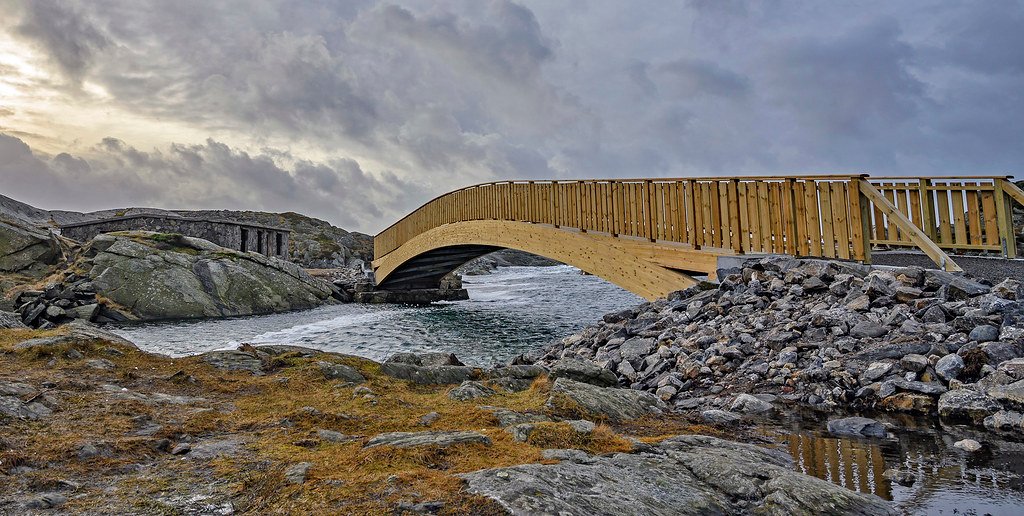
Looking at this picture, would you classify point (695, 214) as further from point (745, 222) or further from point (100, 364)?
point (100, 364)

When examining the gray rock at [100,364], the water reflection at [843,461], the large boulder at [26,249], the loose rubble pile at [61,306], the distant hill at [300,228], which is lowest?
the water reflection at [843,461]

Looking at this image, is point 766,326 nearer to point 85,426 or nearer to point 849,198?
point 849,198

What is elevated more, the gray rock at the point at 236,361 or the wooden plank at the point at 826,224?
the wooden plank at the point at 826,224

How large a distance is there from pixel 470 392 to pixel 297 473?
2495 mm

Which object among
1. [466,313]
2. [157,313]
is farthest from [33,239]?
[466,313]

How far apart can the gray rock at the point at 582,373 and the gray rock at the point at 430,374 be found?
3.18 ft

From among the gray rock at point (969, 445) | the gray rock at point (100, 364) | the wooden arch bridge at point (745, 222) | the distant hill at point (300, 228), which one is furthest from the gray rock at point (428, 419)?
the distant hill at point (300, 228)

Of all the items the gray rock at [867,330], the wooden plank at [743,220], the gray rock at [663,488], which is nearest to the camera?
the gray rock at [663,488]

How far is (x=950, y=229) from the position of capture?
9.95 meters

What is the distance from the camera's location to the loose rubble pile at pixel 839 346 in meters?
4.91

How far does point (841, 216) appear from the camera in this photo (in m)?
8.73

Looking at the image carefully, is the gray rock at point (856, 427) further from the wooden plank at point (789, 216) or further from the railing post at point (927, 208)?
the railing post at point (927, 208)

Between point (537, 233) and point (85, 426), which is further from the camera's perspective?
point (537, 233)

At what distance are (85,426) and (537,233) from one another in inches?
550
